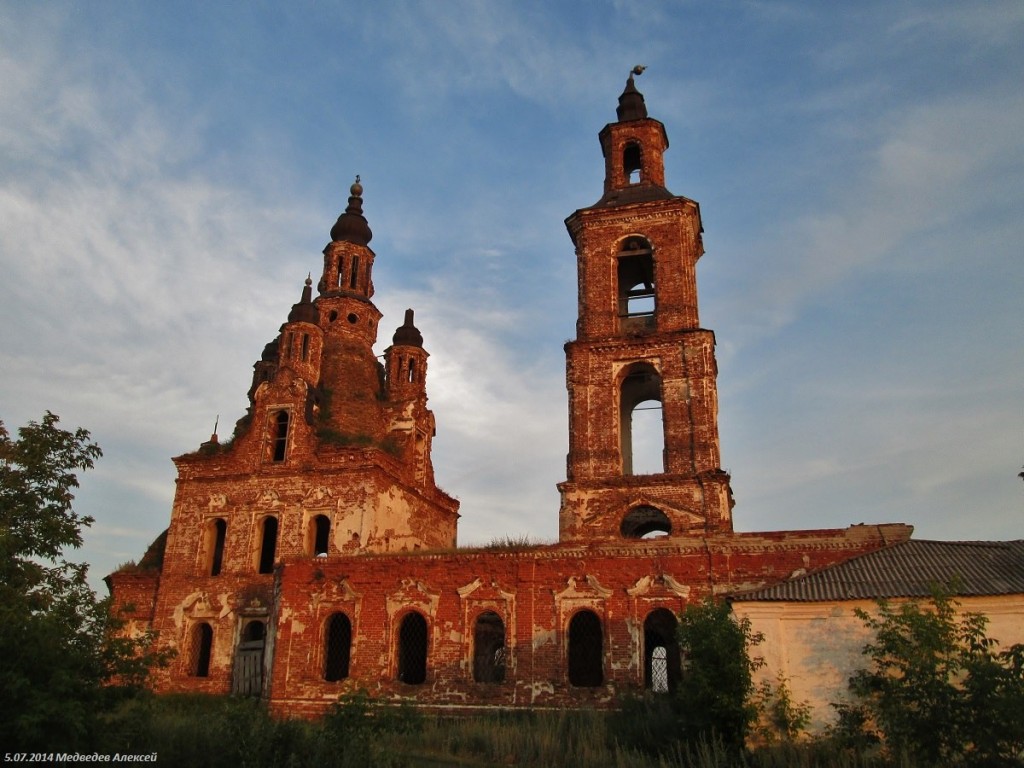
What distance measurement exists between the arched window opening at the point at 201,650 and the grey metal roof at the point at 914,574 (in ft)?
53.9

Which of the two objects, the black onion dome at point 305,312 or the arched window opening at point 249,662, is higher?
the black onion dome at point 305,312

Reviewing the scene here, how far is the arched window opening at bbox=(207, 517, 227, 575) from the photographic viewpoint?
25.3 metres

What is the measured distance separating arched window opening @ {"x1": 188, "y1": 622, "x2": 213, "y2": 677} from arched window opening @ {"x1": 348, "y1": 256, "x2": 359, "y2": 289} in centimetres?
1329

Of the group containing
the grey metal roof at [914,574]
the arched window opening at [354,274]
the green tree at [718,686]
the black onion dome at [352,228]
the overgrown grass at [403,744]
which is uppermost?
the black onion dome at [352,228]

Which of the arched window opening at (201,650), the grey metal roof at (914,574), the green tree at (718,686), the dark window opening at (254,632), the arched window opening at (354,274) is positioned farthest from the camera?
the arched window opening at (354,274)

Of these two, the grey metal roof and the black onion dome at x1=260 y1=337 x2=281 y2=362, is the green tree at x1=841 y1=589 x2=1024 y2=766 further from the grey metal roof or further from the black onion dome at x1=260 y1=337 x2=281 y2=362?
the black onion dome at x1=260 y1=337 x2=281 y2=362

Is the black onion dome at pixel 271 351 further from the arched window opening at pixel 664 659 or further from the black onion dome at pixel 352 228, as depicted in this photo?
the arched window opening at pixel 664 659

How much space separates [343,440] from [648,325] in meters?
10.1

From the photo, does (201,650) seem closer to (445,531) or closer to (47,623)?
(445,531)

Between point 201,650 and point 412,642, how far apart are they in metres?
8.14

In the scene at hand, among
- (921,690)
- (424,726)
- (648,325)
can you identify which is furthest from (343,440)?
(921,690)

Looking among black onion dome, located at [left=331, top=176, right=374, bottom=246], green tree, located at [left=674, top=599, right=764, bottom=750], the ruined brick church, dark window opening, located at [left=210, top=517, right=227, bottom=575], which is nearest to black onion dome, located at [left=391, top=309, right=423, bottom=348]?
the ruined brick church

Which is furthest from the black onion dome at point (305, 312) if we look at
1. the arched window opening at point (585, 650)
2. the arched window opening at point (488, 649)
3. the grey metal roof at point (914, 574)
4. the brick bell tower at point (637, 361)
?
the grey metal roof at point (914, 574)

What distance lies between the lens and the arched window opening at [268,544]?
81.3 feet
